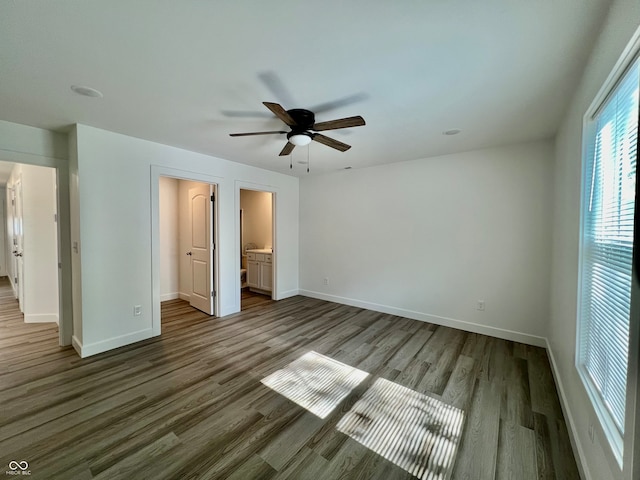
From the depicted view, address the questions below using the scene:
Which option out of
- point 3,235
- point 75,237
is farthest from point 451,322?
point 3,235

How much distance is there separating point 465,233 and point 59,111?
4755mm

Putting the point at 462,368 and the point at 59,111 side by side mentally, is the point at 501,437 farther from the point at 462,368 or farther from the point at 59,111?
the point at 59,111

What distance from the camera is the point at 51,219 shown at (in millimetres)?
3988

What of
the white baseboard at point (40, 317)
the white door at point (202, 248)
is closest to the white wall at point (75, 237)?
the white baseboard at point (40, 317)

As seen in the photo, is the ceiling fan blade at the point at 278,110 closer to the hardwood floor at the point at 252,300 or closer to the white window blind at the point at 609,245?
the white window blind at the point at 609,245

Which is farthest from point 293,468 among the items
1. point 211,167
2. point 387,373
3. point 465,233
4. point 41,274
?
point 41,274

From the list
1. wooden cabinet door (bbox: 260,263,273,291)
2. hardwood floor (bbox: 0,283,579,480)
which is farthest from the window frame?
wooden cabinet door (bbox: 260,263,273,291)

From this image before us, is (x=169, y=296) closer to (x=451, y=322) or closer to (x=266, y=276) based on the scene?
(x=266, y=276)

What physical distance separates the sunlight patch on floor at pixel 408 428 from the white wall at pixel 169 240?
4389mm

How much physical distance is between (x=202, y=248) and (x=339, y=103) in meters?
3.28

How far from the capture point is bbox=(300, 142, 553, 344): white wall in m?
3.25

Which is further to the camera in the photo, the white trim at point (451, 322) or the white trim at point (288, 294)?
the white trim at point (288, 294)

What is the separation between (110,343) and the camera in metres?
3.04

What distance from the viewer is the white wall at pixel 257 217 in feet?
20.4
